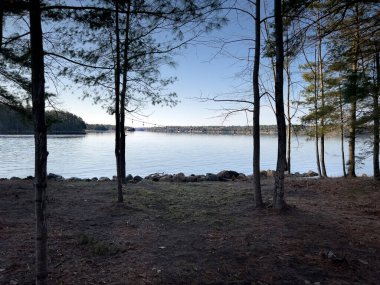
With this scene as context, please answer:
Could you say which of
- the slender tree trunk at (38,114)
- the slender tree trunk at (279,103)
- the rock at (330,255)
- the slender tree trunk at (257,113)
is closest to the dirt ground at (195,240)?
the rock at (330,255)

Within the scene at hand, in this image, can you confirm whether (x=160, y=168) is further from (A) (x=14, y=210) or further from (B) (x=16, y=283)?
(B) (x=16, y=283)

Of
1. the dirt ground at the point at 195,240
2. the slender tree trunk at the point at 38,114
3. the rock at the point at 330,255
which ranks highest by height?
the slender tree trunk at the point at 38,114

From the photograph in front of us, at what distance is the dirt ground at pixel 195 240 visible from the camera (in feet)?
13.0

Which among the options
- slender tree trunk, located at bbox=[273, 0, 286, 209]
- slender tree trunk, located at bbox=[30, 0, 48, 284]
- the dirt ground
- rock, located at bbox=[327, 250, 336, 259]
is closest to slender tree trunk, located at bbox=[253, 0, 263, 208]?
slender tree trunk, located at bbox=[273, 0, 286, 209]

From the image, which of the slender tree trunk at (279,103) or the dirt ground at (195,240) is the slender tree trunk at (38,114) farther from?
the slender tree trunk at (279,103)

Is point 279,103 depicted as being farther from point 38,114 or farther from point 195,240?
point 38,114

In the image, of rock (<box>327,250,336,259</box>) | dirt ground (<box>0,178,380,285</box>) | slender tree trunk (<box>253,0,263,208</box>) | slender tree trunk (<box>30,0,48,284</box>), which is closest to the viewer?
slender tree trunk (<box>30,0,48,284</box>)

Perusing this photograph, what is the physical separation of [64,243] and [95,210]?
2.61m

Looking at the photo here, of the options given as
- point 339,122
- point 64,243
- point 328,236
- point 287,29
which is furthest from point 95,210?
point 339,122

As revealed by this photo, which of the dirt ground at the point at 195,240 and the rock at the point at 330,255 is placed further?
the rock at the point at 330,255

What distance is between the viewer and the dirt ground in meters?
3.96

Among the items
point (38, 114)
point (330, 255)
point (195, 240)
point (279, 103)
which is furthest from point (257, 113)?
point (38, 114)

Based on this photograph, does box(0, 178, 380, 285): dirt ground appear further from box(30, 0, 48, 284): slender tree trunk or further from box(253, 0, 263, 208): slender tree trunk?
box(30, 0, 48, 284): slender tree trunk

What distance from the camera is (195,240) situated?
17.7 ft
